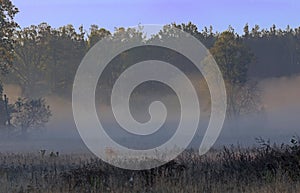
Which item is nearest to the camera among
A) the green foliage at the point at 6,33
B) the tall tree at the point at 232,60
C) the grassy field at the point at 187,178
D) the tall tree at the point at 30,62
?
the grassy field at the point at 187,178

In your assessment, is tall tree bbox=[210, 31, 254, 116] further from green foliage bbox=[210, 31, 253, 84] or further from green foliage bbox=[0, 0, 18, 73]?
green foliage bbox=[0, 0, 18, 73]

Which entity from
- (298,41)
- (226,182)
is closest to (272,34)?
(298,41)

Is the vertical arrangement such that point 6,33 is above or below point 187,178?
above

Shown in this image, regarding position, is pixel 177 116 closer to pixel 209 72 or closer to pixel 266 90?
pixel 209 72

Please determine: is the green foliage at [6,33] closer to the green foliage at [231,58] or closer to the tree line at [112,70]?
the tree line at [112,70]

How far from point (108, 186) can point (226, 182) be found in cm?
251

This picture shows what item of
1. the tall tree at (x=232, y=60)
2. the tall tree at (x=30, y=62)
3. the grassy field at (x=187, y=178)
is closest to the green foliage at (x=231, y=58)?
the tall tree at (x=232, y=60)

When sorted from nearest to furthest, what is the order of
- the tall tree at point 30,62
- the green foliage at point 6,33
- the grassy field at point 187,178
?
1. the grassy field at point 187,178
2. the green foliage at point 6,33
3. the tall tree at point 30,62

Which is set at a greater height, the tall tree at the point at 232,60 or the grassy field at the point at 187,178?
the tall tree at the point at 232,60

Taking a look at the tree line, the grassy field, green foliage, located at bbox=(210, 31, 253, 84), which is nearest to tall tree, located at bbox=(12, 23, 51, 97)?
the tree line

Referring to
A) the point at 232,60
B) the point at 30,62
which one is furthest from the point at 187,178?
the point at 30,62

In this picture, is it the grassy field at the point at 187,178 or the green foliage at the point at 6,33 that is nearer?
the grassy field at the point at 187,178

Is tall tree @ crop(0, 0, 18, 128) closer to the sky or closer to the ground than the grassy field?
closer to the sky

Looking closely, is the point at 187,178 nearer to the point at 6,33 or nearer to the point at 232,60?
the point at 6,33
